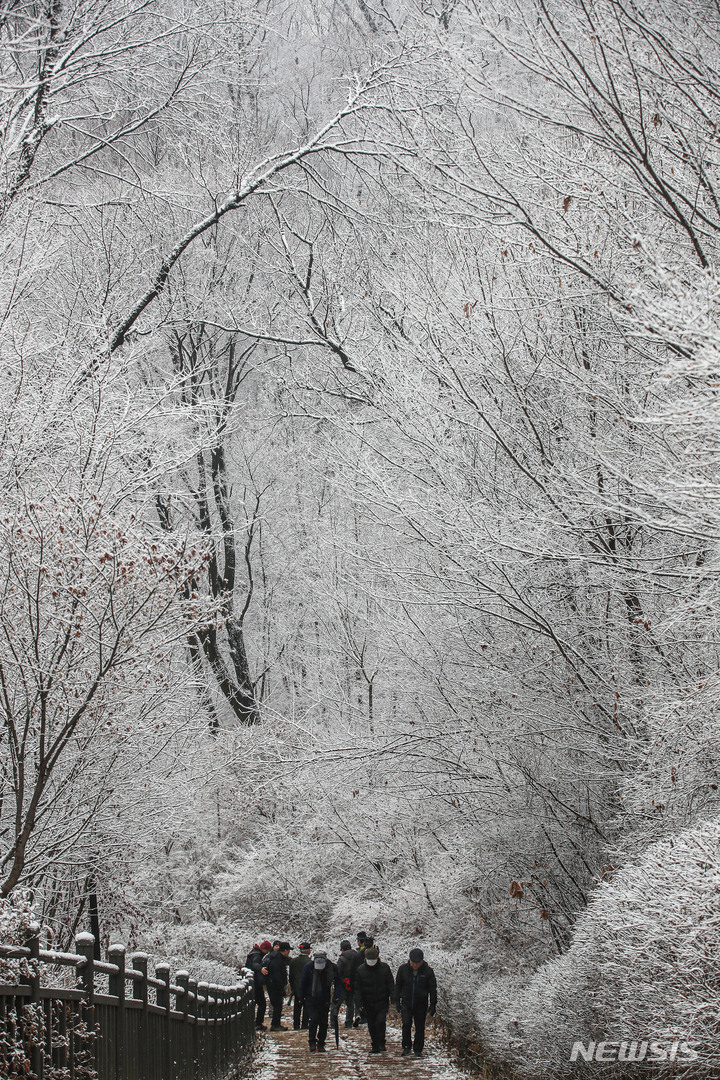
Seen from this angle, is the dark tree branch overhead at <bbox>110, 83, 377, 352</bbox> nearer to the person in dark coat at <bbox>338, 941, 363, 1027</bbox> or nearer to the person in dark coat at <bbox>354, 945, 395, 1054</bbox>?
the person in dark coat at <bbox>338, 941, 363, 1027</bbox>

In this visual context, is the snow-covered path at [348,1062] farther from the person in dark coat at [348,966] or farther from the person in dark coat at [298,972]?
the person in dark coat at [348,966]

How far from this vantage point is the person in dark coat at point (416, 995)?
31.8 ft

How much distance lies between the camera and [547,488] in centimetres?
711

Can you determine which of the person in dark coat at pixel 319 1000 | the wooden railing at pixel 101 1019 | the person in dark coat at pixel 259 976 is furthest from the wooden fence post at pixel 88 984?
the person in dark coat at pixel 259 976

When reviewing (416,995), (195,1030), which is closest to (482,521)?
(195,1030)

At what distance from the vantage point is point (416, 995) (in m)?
9.70

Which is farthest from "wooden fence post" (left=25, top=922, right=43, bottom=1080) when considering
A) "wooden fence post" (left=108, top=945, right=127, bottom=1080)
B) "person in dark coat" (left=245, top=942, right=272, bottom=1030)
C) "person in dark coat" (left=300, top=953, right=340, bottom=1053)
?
"person in dark coat" (left=245, top=942, right=272, bottom=1030)

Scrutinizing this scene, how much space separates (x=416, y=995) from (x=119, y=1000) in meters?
5.83

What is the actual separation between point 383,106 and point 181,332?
10.9 meters

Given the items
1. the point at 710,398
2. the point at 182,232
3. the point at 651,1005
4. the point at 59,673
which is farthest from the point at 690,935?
the point at 182,232

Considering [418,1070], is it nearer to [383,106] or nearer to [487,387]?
A: [487,387]

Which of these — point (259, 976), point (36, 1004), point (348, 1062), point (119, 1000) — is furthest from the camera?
point (259, 976)

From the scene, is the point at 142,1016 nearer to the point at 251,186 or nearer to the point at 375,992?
the point at 375,992

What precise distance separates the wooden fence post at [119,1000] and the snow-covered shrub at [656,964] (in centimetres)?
261
